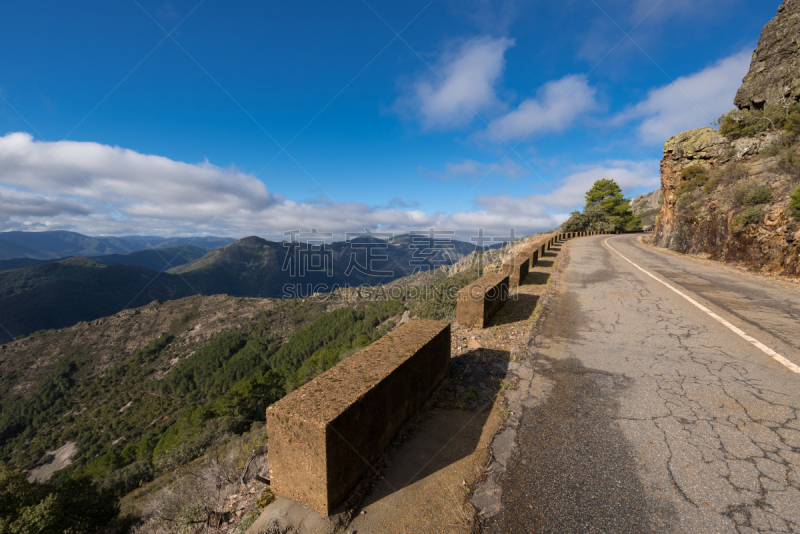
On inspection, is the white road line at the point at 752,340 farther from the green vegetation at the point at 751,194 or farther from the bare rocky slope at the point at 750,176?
the green vegetation at the point at 751,194

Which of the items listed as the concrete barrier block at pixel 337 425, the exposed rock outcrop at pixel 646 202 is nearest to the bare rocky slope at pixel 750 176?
the concrete barrier block at pixel 337 425

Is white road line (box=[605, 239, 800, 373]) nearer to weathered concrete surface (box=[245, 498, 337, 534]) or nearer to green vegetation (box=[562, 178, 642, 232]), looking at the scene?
weathered concrete surface (box=[245, 498, 337, 534])

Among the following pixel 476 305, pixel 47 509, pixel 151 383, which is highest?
pixel 476 305

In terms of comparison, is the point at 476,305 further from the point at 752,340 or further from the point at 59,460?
the point at 59,460

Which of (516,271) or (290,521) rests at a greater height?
(516,271)

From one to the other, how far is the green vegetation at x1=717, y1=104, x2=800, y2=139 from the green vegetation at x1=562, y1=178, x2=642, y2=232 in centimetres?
2750

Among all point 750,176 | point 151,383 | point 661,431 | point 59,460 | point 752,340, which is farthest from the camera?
point 151,383

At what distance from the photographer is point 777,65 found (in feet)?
65.3

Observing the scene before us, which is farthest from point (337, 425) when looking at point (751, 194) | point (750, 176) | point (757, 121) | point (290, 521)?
point (757, 121)

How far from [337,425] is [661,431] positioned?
10.8ft

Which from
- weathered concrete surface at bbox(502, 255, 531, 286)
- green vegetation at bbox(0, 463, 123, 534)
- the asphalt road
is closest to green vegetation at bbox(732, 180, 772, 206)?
the asphalt road

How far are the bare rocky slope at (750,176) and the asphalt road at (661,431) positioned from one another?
7644 millimetres

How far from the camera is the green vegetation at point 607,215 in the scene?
47.0 m

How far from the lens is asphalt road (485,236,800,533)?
2.19 m
